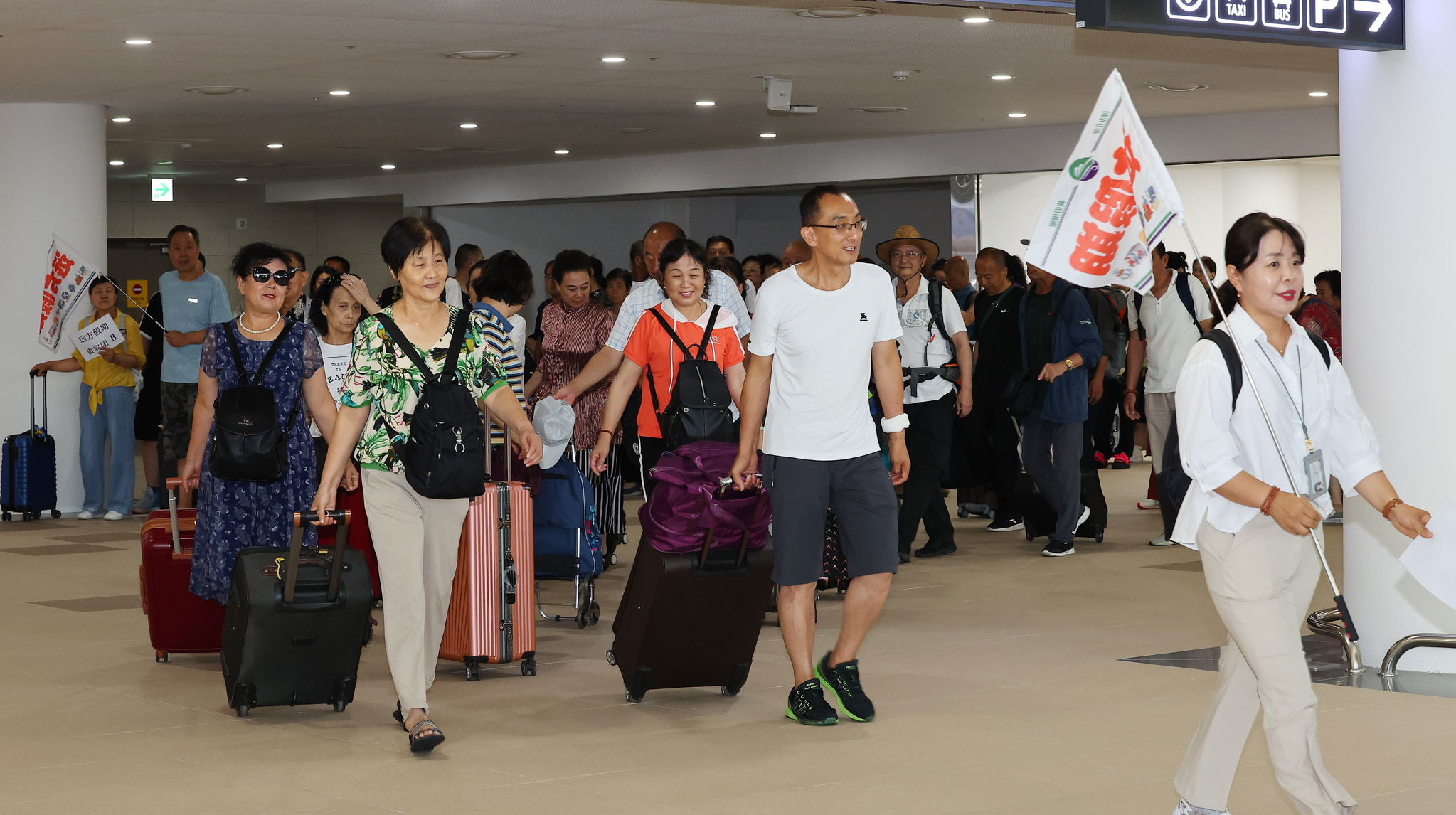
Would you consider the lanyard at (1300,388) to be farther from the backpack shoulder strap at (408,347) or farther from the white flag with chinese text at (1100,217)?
the backpack shoulder strap at (408,347)

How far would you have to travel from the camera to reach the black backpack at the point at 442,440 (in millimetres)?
4820

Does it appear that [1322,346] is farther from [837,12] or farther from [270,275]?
[837,12]

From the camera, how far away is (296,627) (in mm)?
5379

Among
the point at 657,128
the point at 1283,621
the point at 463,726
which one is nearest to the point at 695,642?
the point at 463,726

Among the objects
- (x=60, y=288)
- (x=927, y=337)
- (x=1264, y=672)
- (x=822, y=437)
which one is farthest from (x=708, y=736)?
(x=60, y=288)

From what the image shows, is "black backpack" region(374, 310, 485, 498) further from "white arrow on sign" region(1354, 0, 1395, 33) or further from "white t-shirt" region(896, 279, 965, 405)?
"white t-shirt" region(896, 279, 965, 405)

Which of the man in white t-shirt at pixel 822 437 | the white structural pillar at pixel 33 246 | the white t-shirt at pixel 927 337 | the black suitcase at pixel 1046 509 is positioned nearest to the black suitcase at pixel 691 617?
the man in white t-shirt at pixel 822 437

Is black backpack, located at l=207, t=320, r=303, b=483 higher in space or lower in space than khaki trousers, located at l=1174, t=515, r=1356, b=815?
higher

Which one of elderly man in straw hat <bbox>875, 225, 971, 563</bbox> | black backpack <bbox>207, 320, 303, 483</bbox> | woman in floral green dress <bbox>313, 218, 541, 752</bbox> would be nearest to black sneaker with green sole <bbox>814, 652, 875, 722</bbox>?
woman in floral green dress <bbox>313, 218, 541, 752</bbox>

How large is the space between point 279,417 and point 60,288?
22.6ft

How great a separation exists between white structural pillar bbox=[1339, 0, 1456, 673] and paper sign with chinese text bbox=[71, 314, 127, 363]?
8.93 meters

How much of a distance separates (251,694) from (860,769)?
2133 millimetres

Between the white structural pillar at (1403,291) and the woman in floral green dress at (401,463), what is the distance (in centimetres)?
315

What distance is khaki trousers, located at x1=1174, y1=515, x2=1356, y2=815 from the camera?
3607mm
